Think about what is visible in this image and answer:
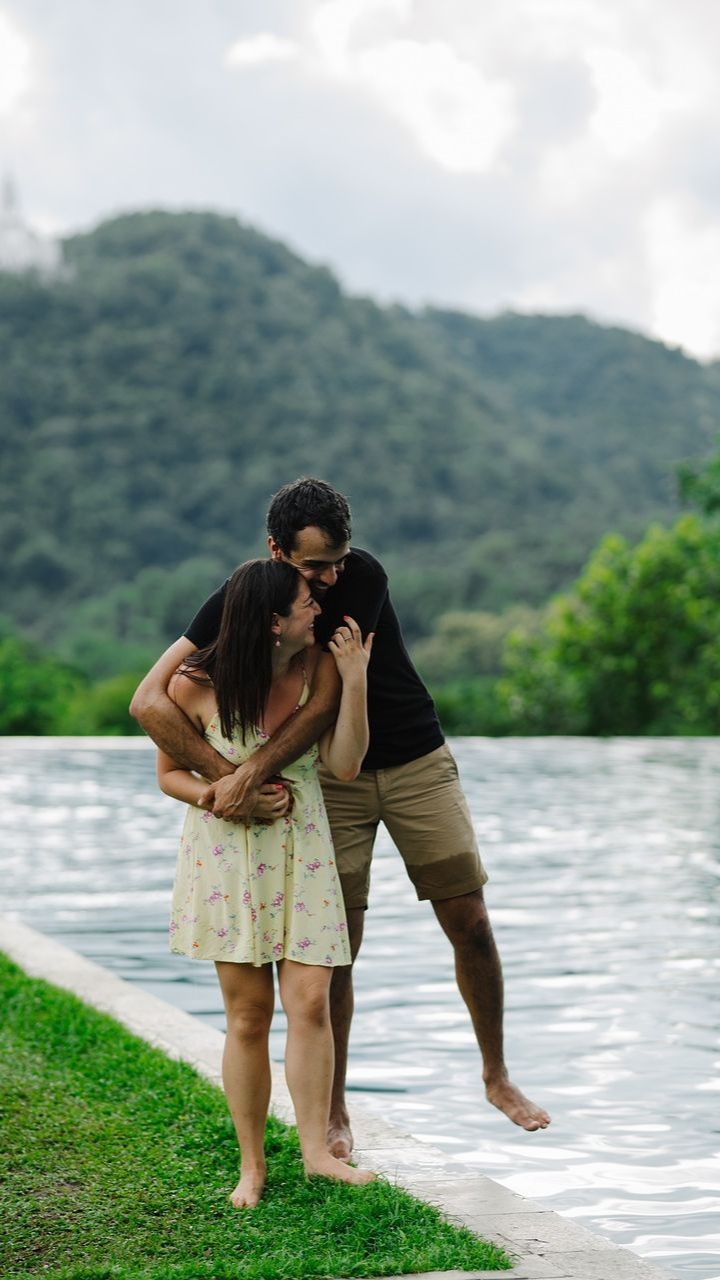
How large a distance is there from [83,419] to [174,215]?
55.1 ft

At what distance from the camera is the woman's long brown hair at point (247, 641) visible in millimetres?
3488

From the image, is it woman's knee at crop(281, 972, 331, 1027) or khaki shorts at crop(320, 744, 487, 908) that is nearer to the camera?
woman's knee at crop(281, 972, 331, 1027)

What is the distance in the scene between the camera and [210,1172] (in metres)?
3.61

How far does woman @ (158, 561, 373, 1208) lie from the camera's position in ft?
11.5

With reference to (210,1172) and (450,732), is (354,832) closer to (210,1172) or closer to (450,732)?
(210,1172)

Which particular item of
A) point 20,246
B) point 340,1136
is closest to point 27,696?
point 340,1136

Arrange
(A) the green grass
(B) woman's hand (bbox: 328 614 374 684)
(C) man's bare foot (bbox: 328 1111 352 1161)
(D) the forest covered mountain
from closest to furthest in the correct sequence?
(A) the green grass < (B) woman's hand (bbox: 328 614 374 684) < (C) man's bare foot (bbox: 328 1111 352 1161) < (D) the forest covered mountain

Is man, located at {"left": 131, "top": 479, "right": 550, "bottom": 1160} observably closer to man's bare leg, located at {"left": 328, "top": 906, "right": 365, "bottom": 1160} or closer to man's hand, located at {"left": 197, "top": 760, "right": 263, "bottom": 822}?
man's bare leg, located at {"left": 328, "top": 906, "right": 365, "bottom": 1160}

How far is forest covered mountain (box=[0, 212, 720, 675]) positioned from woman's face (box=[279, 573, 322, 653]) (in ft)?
113

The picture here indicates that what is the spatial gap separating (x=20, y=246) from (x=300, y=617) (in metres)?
58.1

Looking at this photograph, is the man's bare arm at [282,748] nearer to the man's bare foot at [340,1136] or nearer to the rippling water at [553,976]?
the man's bare foot at [340,1136]

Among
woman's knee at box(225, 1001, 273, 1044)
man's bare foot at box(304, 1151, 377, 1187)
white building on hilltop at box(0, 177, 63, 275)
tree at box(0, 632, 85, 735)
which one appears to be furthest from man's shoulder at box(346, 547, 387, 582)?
white building on hilltop at box(0, 177, 63, 275)

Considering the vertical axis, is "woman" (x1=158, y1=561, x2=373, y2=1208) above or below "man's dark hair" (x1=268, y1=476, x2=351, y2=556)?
below

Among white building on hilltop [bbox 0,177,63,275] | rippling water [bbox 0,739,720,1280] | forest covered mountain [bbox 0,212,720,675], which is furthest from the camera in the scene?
white building on hilltop [bbox 0,177,63,275]
